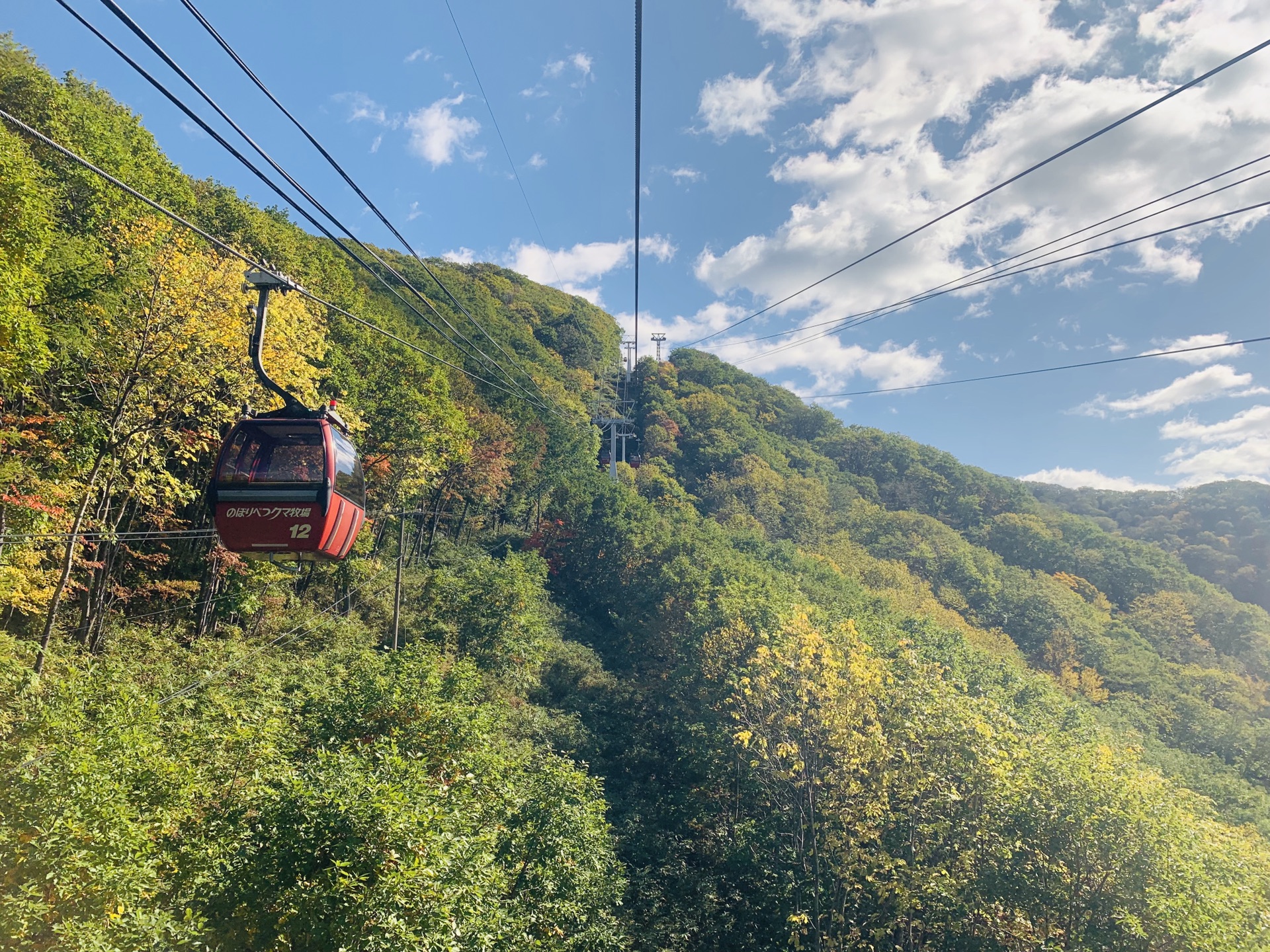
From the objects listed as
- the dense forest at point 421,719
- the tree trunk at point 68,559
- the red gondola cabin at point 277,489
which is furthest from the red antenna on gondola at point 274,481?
the tree trunk at point 68,559

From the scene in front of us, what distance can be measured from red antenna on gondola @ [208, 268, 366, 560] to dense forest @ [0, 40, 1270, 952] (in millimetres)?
1363

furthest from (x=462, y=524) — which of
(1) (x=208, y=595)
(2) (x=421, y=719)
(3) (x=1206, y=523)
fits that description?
(3) (x=1206, y=523)

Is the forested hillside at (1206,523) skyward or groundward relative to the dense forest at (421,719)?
skyward

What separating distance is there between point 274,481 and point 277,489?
97mm

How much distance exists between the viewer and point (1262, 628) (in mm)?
55875

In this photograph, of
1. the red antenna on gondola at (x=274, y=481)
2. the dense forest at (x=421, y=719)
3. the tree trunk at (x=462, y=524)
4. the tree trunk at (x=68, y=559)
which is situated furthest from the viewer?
the tree trunk at (x=462, y=524)

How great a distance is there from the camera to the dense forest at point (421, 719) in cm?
795

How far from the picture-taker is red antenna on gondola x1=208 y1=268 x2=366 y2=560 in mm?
7602

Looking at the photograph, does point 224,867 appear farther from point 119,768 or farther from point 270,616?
point 270,616

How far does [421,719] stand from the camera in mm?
13703

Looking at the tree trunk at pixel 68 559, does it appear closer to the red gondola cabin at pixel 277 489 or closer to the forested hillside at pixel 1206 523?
the red gondola cabin at pixel 277 489

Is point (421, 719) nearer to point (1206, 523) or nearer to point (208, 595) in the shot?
point (208, 595)

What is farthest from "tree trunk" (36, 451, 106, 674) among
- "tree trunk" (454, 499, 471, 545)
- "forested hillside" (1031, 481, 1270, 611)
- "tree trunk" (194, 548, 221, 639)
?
"forested hillside" (1031, 481, 1270, 611)

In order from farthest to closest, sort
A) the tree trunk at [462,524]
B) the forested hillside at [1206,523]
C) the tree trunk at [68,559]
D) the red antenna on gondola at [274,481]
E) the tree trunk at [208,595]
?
the forested hillside at [1206,523], the tree trunk at [462,524], the tree trunk at [208,595], the tree trunk at [68,559], the red antenna on gondola at [274,481]
